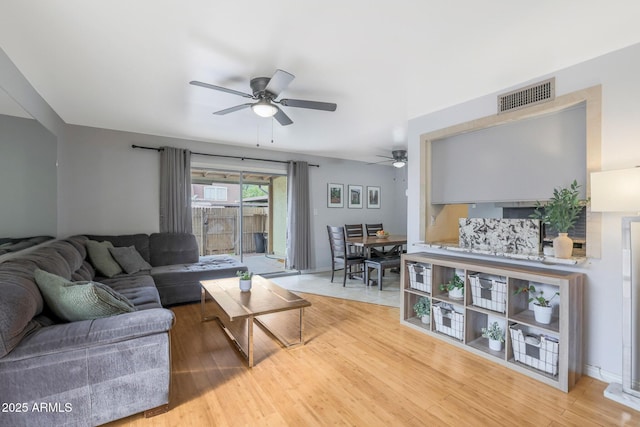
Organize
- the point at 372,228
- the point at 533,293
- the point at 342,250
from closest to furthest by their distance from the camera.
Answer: the point at 533,293 < the point at 342,250 < the point at 372,228

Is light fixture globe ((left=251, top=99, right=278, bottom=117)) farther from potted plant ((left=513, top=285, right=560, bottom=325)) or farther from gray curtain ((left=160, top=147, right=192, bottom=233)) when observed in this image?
potted plant ((left=513, top=285, right=560, bottom=325))

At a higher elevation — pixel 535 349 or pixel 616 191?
pixel 616 191

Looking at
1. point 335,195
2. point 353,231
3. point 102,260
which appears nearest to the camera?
point 102,260

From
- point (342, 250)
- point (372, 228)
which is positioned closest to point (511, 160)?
point (342, 250)

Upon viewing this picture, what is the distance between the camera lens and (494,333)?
8.23 feet

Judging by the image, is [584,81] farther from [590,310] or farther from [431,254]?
[431,254]

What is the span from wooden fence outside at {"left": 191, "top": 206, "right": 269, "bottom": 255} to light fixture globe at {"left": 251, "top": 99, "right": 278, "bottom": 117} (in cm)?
306

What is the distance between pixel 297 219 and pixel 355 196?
164cm

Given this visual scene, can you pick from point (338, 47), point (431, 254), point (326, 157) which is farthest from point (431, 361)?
point (326, 157)

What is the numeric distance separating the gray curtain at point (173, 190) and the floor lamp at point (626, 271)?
15.7 ft

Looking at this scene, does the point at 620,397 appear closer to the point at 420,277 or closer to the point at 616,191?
the point at 616,191

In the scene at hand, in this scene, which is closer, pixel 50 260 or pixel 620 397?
pixel 620 397

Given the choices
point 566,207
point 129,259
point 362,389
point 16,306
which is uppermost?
point 566,207

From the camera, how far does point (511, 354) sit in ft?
7.82
